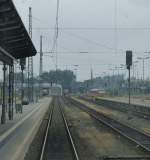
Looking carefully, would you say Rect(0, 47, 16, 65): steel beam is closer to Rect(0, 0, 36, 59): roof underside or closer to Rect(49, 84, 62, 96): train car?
Rect(0, 0, 36, 59): roof underside

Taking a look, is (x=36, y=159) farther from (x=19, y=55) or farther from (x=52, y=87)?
(x=52, y=87)

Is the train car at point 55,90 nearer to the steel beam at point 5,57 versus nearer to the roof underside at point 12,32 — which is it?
the roof underside at point 12,32

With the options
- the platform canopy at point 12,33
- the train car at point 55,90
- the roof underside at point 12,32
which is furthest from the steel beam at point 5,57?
the train car at point 55,90

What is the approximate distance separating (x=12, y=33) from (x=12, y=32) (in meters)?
0.24

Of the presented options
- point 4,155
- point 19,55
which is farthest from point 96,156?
point 19,55

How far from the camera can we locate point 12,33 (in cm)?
2356

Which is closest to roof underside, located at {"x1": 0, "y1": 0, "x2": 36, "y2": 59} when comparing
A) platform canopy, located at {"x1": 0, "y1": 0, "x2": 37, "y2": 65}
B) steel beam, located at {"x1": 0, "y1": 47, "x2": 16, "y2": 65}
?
platform canopy, located at {"x1": 0, "y1": 0, "x2": 37, "y2": 65}

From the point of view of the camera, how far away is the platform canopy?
61.9 feet

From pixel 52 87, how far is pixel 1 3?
151 metres

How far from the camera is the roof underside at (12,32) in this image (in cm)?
1879

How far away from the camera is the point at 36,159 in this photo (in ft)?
53.6

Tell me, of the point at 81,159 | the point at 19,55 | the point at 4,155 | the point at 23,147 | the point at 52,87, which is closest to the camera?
the point at 81,159

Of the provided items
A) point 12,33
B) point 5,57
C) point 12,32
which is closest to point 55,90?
point 5,57

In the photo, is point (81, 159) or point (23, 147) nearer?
point (81, 159)
